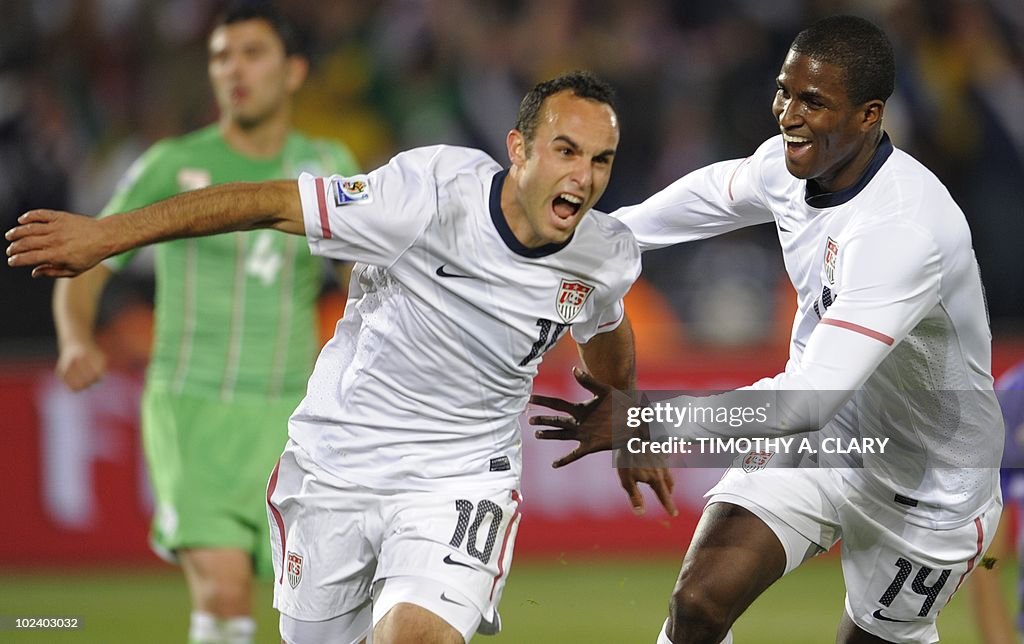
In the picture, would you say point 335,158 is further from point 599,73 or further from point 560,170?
point 599,73

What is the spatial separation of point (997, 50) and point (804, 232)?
8.21m

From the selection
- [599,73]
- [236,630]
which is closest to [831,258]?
[236,630]

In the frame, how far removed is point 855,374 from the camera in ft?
13.5

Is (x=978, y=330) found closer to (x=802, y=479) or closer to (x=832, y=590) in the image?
(x=802, y=479)

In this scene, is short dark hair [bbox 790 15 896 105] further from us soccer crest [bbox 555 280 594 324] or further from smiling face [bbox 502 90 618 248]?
us soccer crest [bbox 555 280 594 324]

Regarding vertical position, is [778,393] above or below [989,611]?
above

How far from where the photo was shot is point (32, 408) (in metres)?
9.04

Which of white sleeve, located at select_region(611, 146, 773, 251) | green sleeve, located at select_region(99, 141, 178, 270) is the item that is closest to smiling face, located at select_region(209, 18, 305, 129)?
green sleeve, located at select_region(99, 141, 178, 270)

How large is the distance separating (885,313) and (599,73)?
25.0 feet

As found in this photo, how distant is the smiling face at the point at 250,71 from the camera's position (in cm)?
609

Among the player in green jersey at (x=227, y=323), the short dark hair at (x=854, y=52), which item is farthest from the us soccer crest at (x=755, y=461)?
the player in green jersey at (x=227, y=323)

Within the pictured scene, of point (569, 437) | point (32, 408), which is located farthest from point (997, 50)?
point (569, 437)

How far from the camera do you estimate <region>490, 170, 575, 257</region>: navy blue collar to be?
4238 millimetres

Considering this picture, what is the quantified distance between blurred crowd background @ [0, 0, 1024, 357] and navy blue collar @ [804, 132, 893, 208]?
18.2 feet
